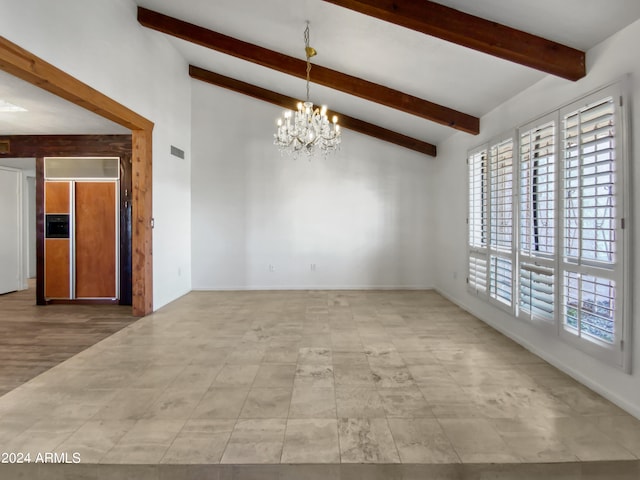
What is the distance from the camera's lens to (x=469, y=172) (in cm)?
501

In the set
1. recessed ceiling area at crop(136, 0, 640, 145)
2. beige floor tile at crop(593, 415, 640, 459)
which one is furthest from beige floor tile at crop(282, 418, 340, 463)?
recessed ceiling area at crop(136, 0, 640, 145)

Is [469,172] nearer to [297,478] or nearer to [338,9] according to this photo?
[338,9]

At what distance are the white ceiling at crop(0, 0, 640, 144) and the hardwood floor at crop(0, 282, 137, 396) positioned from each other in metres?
2.71

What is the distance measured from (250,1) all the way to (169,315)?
4.01 m

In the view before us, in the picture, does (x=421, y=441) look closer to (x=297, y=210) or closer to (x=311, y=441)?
(x=311, y=441)

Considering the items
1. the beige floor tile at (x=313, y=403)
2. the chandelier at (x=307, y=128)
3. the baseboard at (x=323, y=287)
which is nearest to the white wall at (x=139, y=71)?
the baseboard at (x=323, y=287)

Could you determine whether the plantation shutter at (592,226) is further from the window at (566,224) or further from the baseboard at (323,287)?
the baseboard at (323,287)

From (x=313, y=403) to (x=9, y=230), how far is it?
286 inches

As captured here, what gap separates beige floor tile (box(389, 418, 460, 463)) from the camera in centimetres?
193

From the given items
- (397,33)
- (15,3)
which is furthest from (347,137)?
(15,3)

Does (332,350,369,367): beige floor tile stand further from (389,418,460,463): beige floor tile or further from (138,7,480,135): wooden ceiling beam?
(138,7,480,135): wooden ceiling beam

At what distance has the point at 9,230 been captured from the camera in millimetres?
6613

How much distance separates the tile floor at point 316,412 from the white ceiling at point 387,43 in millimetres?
2734

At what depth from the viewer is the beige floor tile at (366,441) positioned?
1.93m
